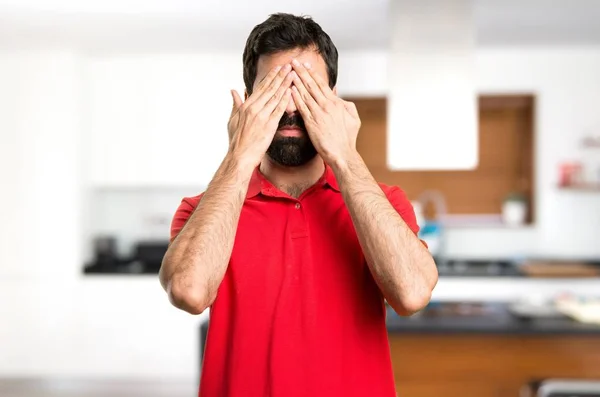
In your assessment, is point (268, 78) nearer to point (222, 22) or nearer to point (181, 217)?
point (181, 217)

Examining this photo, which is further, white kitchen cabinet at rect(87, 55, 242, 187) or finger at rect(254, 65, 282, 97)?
white kitchen cabinet at rect(87, 55, 242, 187)

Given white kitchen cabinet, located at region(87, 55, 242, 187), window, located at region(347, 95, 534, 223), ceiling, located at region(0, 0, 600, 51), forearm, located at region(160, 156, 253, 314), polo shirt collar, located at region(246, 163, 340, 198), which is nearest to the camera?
forearm, located at region(160, 156, 253, 314)

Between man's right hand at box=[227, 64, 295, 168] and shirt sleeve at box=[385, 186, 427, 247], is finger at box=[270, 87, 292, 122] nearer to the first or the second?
man's right hand at box=[227, 64, 295, 168]

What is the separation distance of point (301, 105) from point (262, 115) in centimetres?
9

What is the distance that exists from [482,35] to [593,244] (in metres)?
1.97

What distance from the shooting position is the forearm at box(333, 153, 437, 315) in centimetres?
138

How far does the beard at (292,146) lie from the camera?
1.51 m

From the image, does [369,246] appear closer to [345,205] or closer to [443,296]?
[345,205]

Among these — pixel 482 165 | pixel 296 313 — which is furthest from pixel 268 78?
pixel 482 165

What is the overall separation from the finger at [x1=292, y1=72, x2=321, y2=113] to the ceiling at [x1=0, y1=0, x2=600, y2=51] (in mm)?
2850

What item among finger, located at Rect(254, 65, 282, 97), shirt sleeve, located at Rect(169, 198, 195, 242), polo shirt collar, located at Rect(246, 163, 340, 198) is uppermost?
finger, located at Rect(254, 65, 282, 97)

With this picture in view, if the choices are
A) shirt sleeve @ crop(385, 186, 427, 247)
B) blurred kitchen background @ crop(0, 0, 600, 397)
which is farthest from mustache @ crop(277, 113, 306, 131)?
blurred kitchen background @ crop(0, 0, 600, 397)

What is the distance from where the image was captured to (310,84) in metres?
1.47

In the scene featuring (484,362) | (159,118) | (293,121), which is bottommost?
(484,362)
